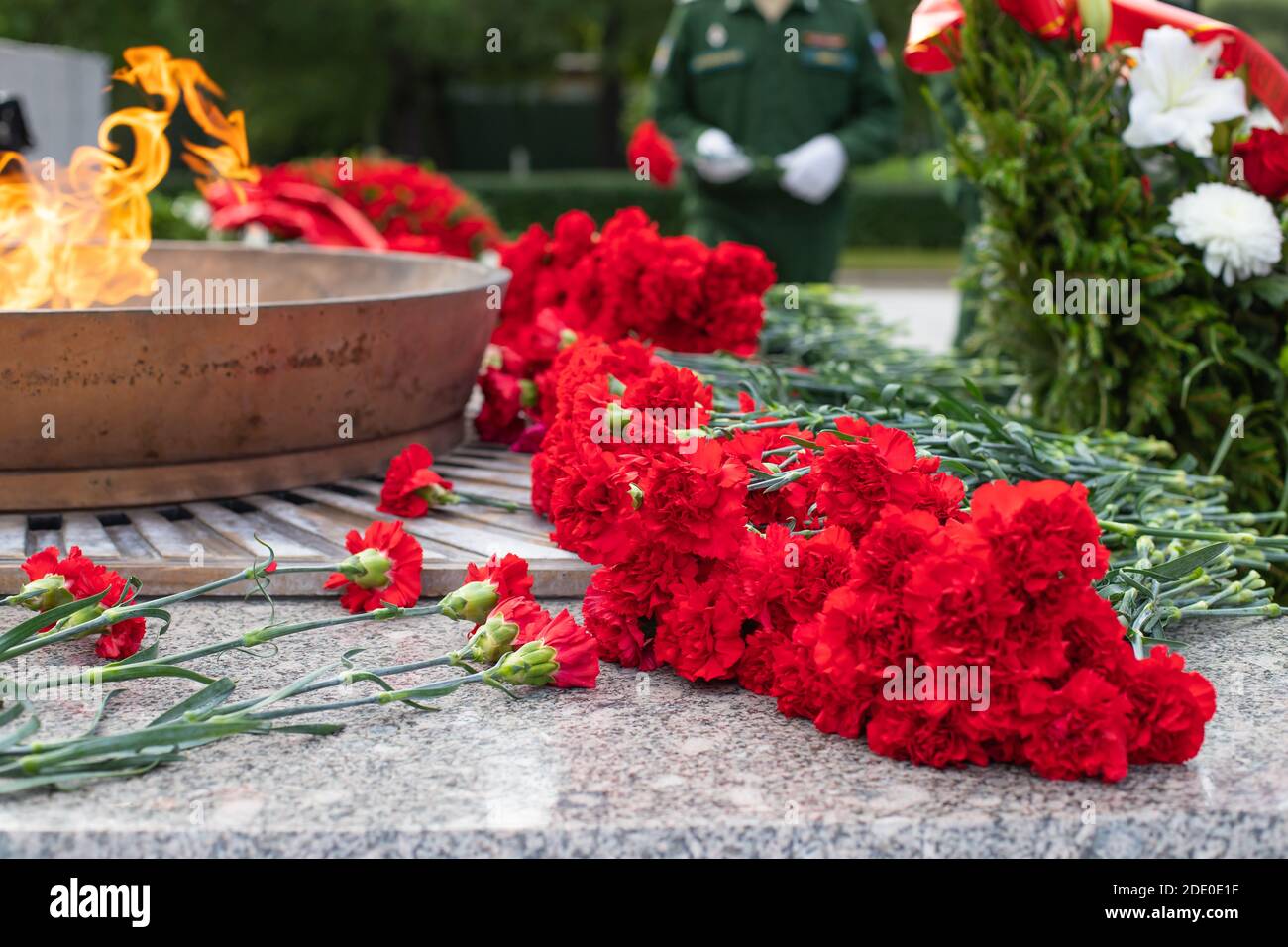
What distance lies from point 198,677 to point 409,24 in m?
17.4

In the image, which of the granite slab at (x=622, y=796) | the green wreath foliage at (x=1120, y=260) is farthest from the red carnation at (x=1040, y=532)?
the green wreath foliage at (x=1120, y=260)

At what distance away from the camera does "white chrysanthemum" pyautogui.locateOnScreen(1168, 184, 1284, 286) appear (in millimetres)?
2225

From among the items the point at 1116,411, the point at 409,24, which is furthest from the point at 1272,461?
the point at 409,24

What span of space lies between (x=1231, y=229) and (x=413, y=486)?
140 cm

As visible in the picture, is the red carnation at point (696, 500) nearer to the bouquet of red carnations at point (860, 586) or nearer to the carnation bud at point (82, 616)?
the bouquet of red carnations at point (860, 586)

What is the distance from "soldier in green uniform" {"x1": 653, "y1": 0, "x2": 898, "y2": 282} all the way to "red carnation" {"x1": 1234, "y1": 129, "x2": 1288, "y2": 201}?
249 centimetres

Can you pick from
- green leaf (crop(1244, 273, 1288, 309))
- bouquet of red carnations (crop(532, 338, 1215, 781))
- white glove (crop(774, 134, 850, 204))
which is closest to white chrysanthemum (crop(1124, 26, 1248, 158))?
green leaf (crop(1244, 273, 1288, 309))

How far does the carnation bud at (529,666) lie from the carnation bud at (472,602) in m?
0.08

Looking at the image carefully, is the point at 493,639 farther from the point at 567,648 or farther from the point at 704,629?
the point at 704,629

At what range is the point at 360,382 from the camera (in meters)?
2.32

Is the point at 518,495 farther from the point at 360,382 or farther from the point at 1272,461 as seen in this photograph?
the point at 1272,461

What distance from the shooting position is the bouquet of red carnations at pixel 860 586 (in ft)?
4.25

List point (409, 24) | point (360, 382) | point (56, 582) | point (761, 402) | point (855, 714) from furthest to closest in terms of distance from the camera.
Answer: point (409, 24), point (360, 382), point (761, 402), point (56, 582), point (855, 714)
